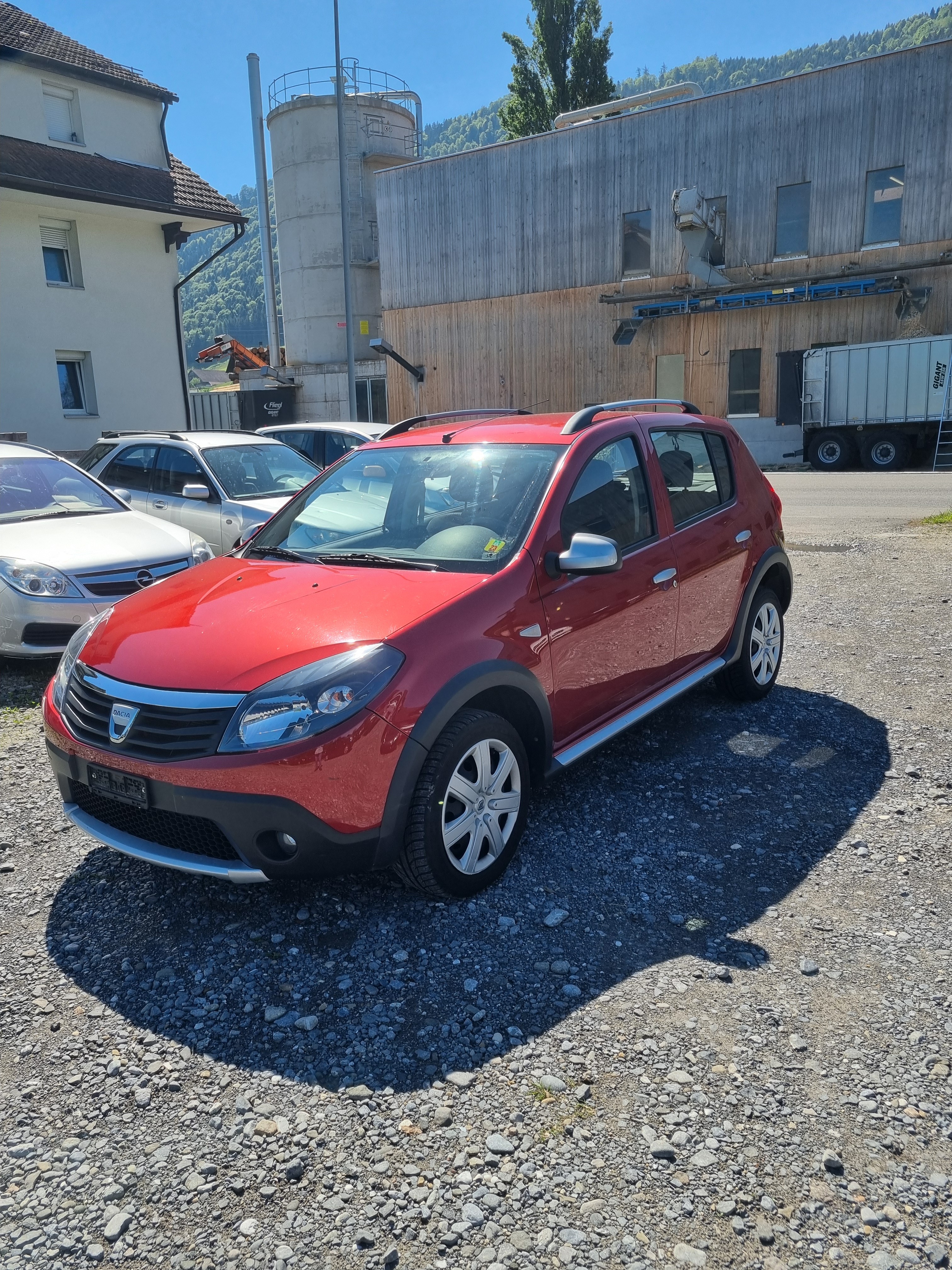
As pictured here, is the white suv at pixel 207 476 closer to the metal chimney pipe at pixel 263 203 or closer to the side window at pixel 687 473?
the side window at pixel 687 473

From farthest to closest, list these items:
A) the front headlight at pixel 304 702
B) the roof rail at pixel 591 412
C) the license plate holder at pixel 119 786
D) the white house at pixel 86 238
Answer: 1. the white house at pixel 86 238
2. the roof rail at pixel 591 412
3. the license plate holder at pixel 119 786
4. the front headlight at pixel 304 702

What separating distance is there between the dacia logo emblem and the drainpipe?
20806 millimetres

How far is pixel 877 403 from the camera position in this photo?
888 inches

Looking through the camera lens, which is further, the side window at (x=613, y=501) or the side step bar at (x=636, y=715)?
the side window at (x=613, y=501)

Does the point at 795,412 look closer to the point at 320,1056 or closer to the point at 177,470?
the point at 177,470

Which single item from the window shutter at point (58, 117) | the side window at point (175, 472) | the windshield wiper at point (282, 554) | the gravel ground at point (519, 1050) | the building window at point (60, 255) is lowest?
the gravel ground at point (519, 1050)

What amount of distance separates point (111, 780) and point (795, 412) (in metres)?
26.2

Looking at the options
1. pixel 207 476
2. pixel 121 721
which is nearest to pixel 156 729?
pixel 121 721

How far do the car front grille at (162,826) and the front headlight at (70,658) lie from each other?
37cm

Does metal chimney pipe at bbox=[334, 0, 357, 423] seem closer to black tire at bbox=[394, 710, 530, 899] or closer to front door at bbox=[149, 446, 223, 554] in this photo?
front door at bbox=[149, 446, 223, 554]

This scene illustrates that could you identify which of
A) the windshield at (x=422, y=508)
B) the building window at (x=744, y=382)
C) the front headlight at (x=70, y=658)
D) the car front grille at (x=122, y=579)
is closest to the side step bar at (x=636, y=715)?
the windshield at (x=422, y=508)

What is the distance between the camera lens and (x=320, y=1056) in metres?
2.73

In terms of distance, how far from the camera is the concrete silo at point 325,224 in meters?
38.8

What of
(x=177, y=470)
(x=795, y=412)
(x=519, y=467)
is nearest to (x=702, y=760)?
(x=519, y=467)
